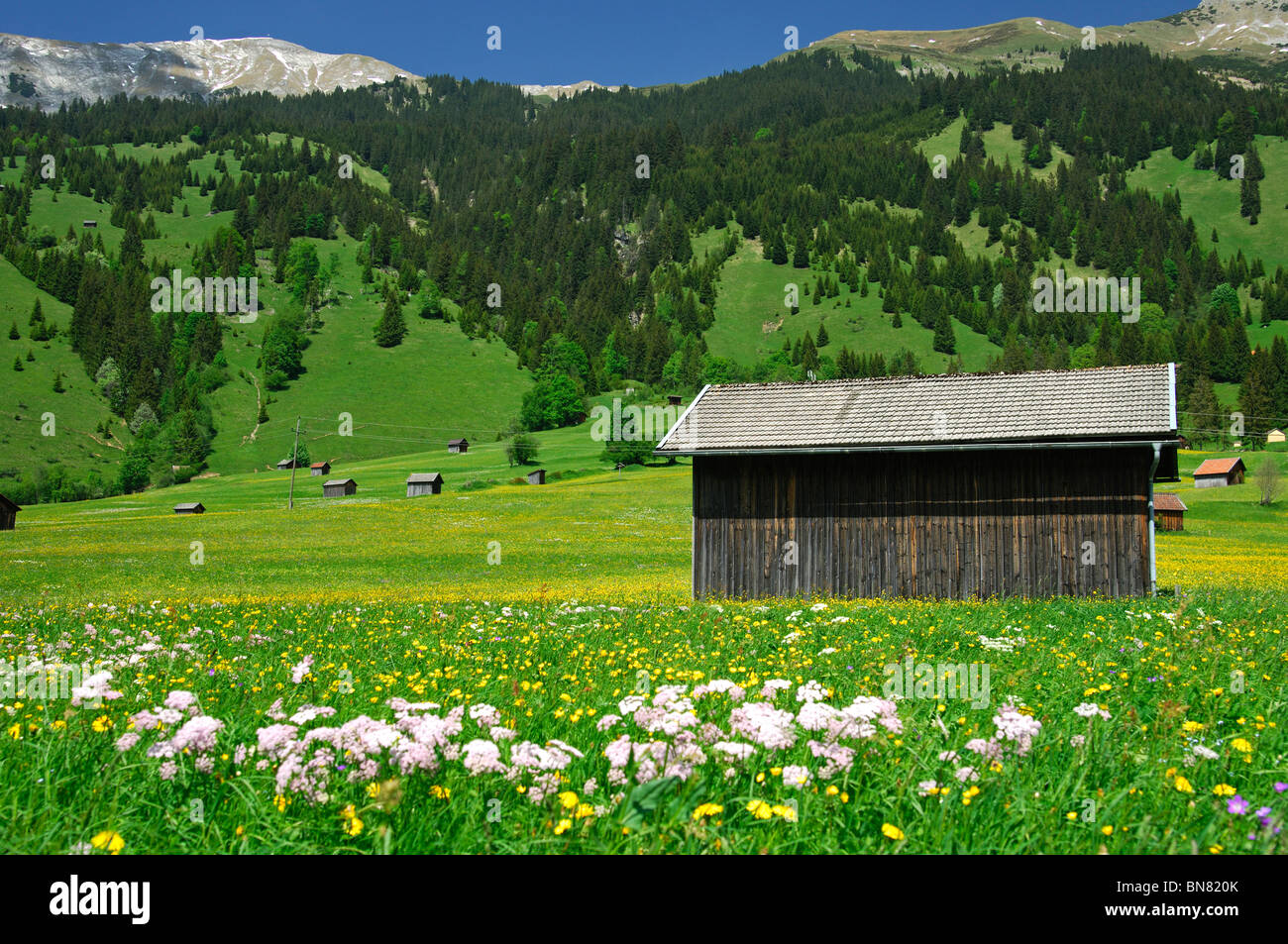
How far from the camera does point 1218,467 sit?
286 feet

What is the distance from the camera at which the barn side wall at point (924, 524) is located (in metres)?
22.2

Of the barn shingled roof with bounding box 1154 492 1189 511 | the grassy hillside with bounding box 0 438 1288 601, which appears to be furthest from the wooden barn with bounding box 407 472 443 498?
the barn shingled roof with bounding box 1154 492 1189 511

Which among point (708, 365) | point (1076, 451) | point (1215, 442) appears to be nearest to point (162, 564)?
point (1076, 451)

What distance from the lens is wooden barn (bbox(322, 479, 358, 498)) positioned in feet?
318

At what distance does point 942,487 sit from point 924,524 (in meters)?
1.24

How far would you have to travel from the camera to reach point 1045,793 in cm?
365

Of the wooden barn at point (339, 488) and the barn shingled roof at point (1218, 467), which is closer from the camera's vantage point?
the barn shingled roof at point (1218, 467)

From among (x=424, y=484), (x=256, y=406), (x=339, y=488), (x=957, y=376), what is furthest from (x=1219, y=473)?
(x=256, y=406)

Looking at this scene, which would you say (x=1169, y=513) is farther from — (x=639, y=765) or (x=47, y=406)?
(x=47, y=406)

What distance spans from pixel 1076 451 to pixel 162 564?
4034 centimetres

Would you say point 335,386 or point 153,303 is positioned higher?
point 153,303

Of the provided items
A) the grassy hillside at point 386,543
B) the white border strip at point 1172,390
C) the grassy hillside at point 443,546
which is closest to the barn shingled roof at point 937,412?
the white border strip at point 1172,390

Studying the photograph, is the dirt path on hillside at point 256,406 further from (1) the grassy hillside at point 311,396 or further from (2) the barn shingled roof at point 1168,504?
(2) the barn shingled roof at point 1168,504
